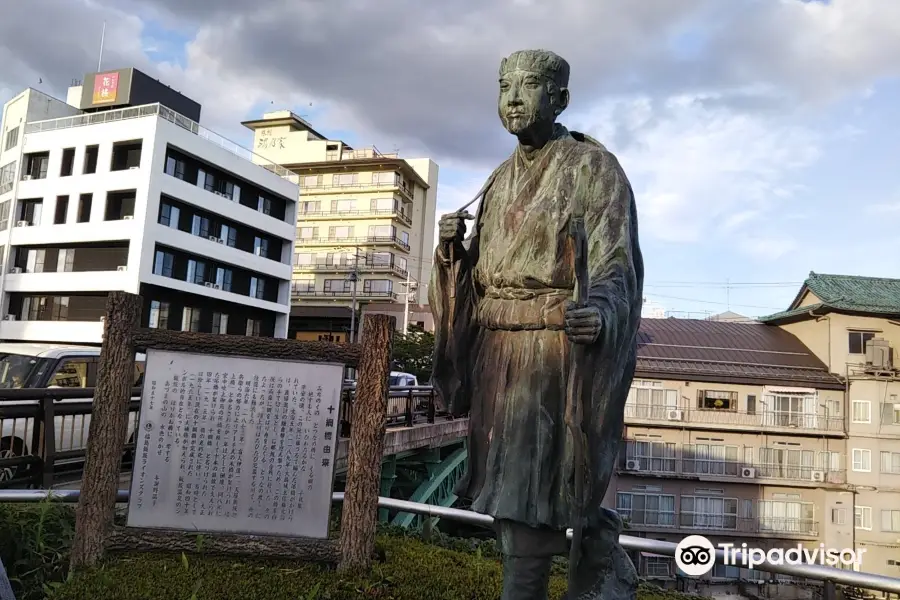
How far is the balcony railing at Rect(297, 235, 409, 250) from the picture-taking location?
46.2 m

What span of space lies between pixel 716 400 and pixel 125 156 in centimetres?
2894

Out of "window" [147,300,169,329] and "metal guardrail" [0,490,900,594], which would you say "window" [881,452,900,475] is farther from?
"window" [147,300,169,329]

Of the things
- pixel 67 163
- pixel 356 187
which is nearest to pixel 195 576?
pixel 67 163

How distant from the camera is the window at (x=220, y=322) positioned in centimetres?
3466

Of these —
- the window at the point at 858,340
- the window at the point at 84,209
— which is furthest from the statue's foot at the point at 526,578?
the window at the point at 84,209

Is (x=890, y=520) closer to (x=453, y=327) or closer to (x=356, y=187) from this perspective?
(x=453, y=327)

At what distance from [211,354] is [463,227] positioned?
3.22 meters

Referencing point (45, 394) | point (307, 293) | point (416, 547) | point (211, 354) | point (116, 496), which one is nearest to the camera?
point (116, 496)

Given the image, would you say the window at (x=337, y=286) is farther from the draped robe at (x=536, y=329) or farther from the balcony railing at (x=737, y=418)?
the draped robe at (x=536, y=329)

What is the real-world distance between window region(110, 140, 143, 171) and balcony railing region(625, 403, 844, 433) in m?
24.9

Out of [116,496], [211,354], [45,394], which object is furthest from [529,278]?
[45,394]

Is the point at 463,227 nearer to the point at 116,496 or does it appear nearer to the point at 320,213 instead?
the point at 116,496

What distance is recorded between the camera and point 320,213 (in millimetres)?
48219

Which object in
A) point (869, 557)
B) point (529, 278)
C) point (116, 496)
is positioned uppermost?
point (529, 278)
